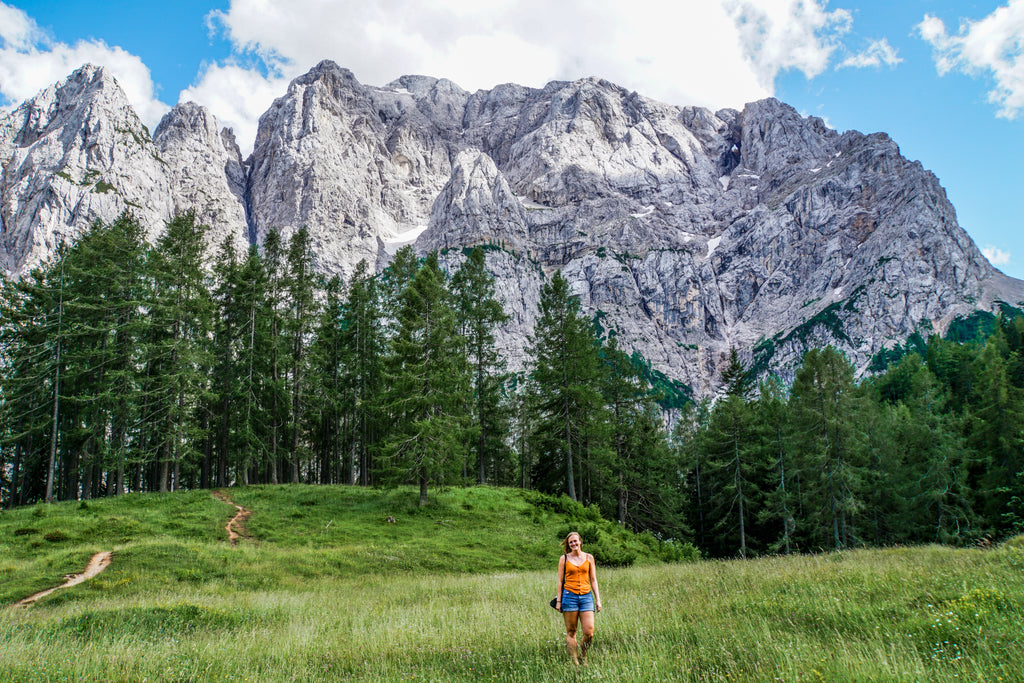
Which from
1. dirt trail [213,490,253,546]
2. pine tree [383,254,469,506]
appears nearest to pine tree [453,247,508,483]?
pine tree [383,254,469,506]

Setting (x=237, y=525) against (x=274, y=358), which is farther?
(x=274, y=358)

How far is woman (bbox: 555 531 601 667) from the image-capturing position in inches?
284

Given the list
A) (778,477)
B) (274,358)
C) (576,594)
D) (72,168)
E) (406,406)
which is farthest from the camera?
(72,168)

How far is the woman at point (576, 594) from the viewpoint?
7219 millimetres

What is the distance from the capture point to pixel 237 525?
22.6 m

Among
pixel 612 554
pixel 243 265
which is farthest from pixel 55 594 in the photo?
pixel 243 265

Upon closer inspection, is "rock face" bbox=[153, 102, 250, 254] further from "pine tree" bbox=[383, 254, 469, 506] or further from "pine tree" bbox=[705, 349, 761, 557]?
"pine tree" bbox=[705, 349, 761, 557]

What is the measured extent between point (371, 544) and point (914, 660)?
18.7 meters

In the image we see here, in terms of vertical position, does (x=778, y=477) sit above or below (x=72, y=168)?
below

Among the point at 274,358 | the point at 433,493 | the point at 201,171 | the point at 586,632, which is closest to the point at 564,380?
the point at 433,493

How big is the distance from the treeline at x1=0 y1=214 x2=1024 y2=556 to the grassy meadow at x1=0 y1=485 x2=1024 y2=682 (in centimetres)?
898

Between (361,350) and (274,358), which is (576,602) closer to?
(274,358)

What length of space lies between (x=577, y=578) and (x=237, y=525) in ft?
68.8

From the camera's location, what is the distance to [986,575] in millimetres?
8844
